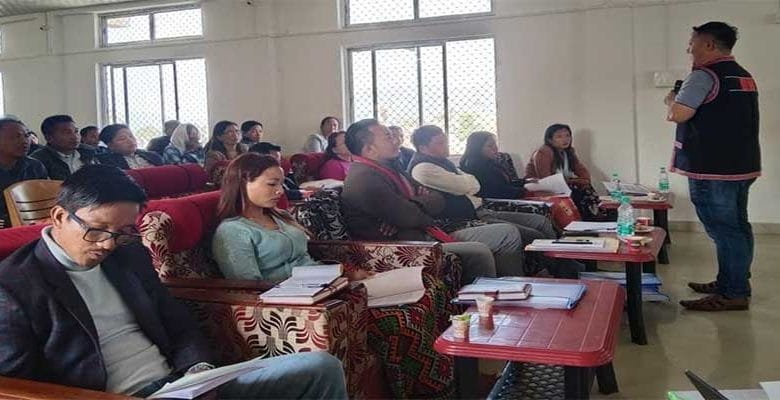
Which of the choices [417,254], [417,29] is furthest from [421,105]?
[417,254]

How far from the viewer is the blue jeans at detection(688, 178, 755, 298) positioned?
343 centimetres

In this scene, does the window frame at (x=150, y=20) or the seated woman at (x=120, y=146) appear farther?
the window frame at (x=150, y=20)

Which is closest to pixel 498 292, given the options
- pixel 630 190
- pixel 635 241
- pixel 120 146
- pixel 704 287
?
pixel 635 241

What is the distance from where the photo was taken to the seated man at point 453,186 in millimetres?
3830

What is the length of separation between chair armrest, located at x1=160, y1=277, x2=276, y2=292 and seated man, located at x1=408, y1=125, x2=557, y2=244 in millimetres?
1772

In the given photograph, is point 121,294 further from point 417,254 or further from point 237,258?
point 417,254

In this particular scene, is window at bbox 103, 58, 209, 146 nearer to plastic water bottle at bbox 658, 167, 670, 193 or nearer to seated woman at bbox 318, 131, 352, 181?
seated woman at bbox 318, 131, 352, 181

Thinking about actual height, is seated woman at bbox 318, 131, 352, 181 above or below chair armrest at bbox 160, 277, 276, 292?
above

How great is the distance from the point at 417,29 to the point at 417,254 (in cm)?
467

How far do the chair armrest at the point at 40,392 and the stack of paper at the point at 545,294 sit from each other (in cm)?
120

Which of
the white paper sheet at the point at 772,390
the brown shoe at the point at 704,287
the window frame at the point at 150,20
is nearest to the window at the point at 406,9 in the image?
the window frame at the point at 150,20

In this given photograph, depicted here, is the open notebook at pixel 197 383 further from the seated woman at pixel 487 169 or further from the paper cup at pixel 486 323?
the seated woman at pixel 487 169

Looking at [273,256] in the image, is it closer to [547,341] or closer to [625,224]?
[547,341]

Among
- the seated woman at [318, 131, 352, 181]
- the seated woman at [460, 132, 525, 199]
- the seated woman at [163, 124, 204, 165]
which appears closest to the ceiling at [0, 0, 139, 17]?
the seated woman at [163, 124, 204, 165]
